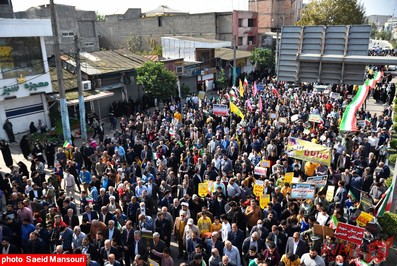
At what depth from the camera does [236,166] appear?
1235 centimetres

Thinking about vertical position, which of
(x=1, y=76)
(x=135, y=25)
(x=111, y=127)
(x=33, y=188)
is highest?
(x=135, y=25)

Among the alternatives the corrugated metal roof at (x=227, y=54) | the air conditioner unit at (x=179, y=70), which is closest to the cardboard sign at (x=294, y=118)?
the air conditioner unit at (x=179, y=70)

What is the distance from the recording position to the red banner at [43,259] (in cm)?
736

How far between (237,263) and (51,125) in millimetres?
18654

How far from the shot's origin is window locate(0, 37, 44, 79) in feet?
64.9

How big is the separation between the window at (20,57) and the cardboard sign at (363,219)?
19.1 m

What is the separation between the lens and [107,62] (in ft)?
91.7

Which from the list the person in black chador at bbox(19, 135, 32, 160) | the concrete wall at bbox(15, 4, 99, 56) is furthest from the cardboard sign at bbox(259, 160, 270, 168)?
the concrete wall at bbox(15, 4, 99, 56)

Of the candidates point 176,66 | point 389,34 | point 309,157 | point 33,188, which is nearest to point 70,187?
point 33,188

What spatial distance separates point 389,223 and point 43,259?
8.13 metres

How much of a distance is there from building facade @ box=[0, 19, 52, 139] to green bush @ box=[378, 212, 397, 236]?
63.1 feet

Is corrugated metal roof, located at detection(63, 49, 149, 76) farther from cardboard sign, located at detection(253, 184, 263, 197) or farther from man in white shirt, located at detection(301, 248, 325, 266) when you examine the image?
man in white shirt, located at detection(301, 248, 325, 266)

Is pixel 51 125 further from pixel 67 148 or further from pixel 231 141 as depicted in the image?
pixel 231 141

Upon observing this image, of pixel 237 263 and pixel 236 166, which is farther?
pixel 236 166
